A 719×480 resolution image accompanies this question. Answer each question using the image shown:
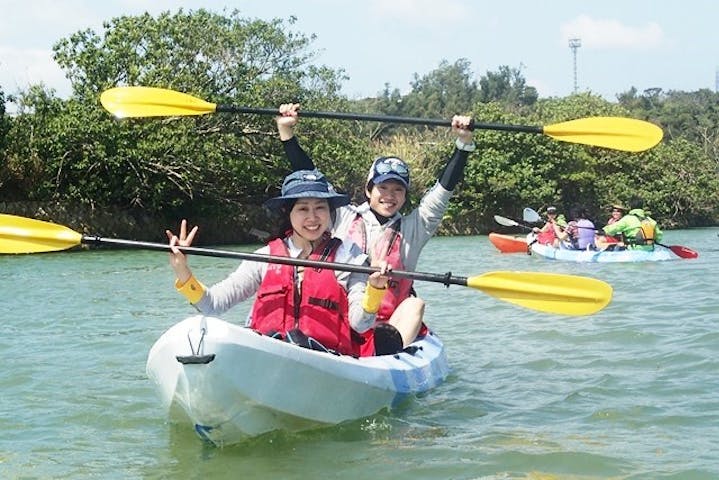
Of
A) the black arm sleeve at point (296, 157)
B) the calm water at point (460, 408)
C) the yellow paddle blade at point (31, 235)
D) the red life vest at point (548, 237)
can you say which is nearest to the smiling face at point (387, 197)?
the black arm sleeve at point (296, 157)

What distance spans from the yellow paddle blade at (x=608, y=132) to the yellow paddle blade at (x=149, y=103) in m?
2.02

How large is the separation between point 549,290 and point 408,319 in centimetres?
91

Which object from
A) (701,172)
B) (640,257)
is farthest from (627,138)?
(701,172)

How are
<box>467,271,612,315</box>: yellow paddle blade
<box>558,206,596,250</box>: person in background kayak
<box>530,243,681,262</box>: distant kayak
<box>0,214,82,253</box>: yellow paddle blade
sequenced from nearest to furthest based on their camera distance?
<box>467,271,612,315</box>: yellow paddle blade, <box>0,214,82,253</box>: yellow paddle blade, <box>530,243,681,262</box>: distant kayak, <box>558,206,596,250</box>: person in background kayak

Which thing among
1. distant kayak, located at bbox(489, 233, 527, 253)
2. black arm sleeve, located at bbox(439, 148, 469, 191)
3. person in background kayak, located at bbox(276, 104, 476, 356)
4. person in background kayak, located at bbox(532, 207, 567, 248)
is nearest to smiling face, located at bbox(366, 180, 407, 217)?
person in background kayak, located at bbox(276, 104, 476, 356)

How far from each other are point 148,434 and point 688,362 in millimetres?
3105

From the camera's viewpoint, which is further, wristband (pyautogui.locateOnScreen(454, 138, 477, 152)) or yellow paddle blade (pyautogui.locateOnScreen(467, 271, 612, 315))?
wristband (pyautogui.locateOnScreen(454, 138, 477, 152))

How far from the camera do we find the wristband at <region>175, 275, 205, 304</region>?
11.9 feet

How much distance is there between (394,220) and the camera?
4.74 metres

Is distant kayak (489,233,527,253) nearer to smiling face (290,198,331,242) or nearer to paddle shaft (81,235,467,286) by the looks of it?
paddle shaft (81,235,467,286)

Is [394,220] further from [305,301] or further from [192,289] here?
[192,289]

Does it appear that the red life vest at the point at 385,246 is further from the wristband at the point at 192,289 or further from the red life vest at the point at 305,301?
the wristband at the point at 192,289

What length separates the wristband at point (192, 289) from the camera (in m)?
3.63

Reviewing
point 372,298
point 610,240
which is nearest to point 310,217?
point 372,298
